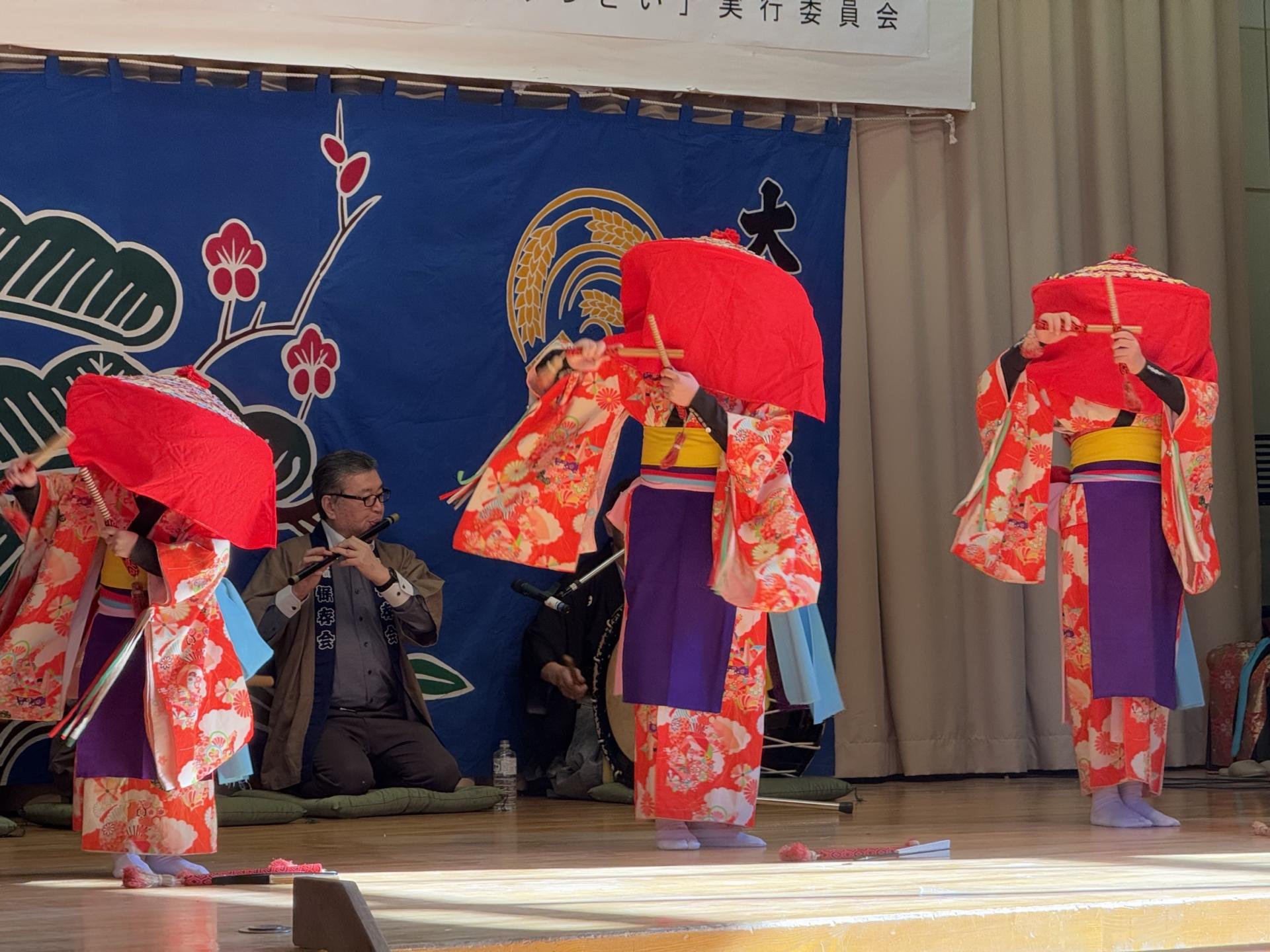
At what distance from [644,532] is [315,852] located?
1.16 m

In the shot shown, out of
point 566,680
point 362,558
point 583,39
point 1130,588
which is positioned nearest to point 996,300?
point 583,39

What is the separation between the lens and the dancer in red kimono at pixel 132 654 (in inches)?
161

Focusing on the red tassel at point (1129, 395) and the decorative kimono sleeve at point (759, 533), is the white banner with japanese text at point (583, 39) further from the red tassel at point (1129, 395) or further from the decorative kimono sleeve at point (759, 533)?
the decorative kimono sleeve at point (759, 533)

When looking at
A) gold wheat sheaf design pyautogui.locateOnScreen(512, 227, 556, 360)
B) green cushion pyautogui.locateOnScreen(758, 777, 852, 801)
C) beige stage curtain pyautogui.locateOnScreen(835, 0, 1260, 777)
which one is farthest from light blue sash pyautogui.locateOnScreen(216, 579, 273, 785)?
beige stage curtain pyautogui.locateOnScreen(835, 0, 1260, 777)

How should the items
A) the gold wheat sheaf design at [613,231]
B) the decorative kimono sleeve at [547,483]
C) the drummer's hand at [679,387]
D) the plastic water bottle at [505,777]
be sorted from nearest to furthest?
1. the drummer's hand at [679,387]
2. the decorative kimono sleeve at [547,483]
3. the plastic water bottle at [505,777]
4. the gold wheat sheaf design at [613,231]

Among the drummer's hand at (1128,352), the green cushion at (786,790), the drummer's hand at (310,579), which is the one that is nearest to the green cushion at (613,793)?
the green cushion at (786,790)

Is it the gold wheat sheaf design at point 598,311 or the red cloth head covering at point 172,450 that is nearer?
the red cloth head covering at point 172,450

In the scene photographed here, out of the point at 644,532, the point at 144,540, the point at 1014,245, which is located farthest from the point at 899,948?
the point at 1014,245

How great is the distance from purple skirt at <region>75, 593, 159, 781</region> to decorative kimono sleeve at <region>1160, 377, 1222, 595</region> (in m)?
2.71

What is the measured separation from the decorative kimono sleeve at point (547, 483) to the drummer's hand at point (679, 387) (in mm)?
309

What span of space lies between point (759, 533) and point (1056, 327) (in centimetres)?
103

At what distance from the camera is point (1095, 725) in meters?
4.95

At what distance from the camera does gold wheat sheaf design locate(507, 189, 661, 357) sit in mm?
6250

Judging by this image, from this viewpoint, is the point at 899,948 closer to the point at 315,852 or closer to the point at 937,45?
the point at 315,852
